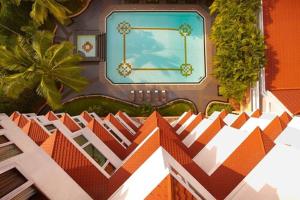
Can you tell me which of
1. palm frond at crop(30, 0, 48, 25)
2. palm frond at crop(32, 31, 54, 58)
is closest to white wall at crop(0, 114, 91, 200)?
palm frond at crop(32, 31, 54, 58)

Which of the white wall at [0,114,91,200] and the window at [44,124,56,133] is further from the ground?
the window at [44,124,56,133]

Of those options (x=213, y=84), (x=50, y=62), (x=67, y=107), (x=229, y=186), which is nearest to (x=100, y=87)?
(x=67, y=107)

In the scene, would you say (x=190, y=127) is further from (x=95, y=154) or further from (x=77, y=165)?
(x=77, y=165)

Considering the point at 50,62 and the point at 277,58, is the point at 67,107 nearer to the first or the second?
the point at 50,62

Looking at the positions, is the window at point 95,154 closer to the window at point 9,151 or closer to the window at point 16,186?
the window at point 9,151

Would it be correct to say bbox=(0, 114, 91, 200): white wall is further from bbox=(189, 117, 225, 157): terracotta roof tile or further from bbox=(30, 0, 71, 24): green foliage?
bbox=(30, 0, 71, 24): green foliage

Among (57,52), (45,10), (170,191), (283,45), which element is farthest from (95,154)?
(283,45)
